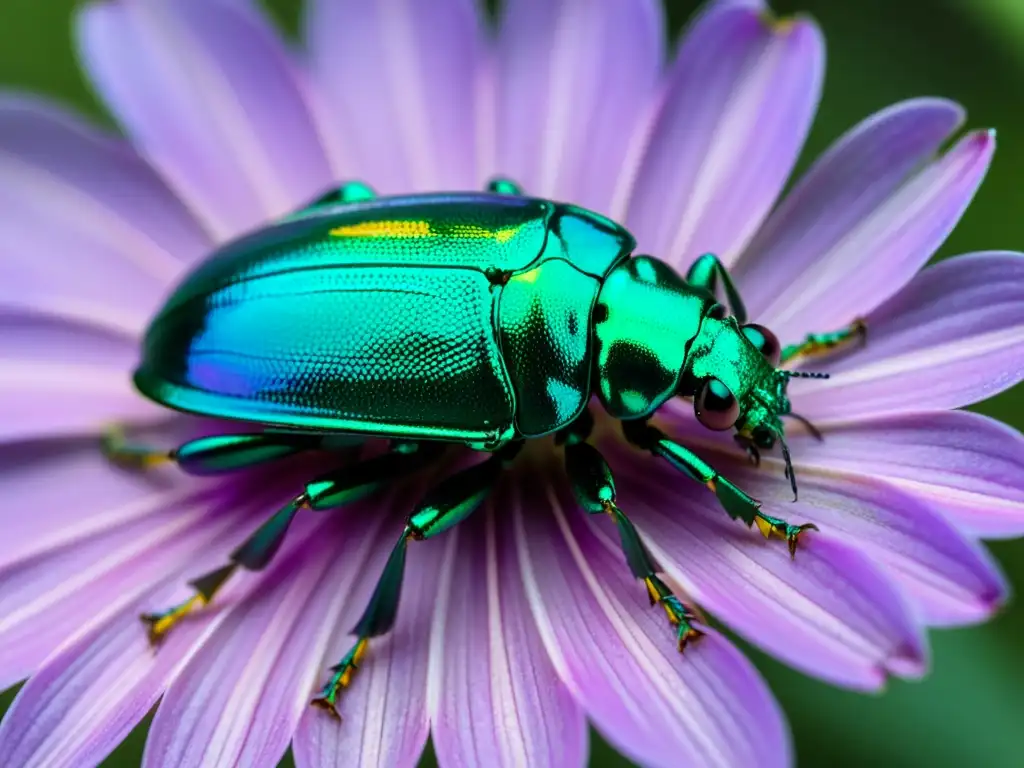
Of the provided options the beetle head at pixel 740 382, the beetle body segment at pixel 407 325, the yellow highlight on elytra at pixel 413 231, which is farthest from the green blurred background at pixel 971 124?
the yellow highlight on elytra at pixel 413 231

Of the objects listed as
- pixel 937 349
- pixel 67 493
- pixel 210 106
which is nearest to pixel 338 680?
pixel 67 493

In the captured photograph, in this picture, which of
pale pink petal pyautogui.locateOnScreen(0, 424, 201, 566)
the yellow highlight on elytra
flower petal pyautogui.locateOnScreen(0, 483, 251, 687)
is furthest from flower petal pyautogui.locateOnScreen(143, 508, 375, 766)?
the yellow highlight on elytra

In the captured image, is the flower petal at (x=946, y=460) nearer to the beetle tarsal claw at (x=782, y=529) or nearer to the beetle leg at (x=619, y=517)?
the beetle tarsal claw at (x=782, y=529)

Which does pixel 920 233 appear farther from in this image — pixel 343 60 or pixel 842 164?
pixel 343 60

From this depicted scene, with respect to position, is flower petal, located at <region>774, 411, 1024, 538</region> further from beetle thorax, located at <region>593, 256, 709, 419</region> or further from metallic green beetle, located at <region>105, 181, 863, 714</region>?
beetle thorax, located at <region>593, 256, 709, 419</region>

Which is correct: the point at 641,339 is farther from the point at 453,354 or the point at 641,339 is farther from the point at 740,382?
the point at 453,354

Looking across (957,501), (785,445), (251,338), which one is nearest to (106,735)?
(251,338)
